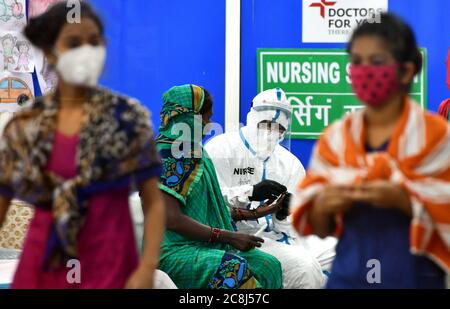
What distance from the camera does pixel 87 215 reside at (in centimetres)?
240

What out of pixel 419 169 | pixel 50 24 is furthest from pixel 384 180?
pixel 50 24

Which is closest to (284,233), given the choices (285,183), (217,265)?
(285,183)

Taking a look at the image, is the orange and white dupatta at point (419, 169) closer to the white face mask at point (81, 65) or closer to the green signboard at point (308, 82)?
the white face mask at point (81, 65)

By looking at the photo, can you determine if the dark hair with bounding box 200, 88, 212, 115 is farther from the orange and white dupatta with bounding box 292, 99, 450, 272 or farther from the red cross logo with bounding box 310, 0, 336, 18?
the orange and white dupatta with bounding box 292, 99, 450, 272

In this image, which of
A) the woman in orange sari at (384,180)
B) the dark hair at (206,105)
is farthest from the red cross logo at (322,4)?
the woman in orange sari at (384,180)

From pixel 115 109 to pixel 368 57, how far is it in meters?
0.73

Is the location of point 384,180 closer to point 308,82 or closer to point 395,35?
point 395,35

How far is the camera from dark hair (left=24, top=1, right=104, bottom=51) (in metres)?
2.53

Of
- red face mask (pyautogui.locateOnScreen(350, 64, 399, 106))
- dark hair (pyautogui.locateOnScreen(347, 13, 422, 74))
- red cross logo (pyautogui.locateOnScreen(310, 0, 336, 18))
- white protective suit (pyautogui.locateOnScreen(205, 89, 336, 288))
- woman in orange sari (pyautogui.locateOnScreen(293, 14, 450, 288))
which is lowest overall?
white protective suit (pyautogui.locateOnScreen(205, 89, 336, 288))

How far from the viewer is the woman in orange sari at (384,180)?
228 centimetres

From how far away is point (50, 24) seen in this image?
2.54 meters

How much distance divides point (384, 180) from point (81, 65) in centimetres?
91

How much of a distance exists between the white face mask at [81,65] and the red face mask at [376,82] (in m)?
0.75

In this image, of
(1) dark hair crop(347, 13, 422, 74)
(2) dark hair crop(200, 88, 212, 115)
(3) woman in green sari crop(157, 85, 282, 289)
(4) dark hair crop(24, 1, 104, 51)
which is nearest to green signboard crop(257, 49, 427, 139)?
(2) dark hair crop(200, 88, 212, 115)
